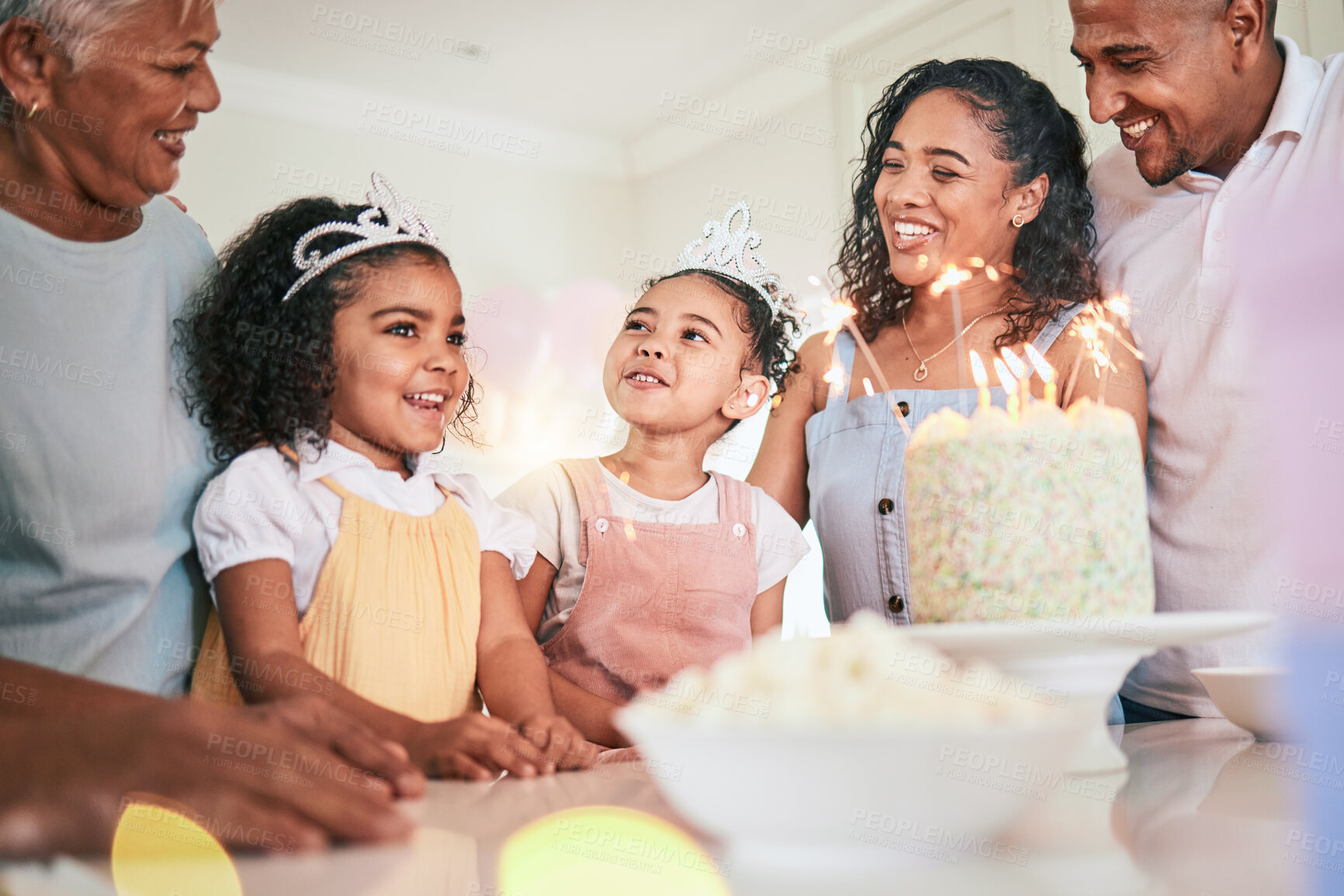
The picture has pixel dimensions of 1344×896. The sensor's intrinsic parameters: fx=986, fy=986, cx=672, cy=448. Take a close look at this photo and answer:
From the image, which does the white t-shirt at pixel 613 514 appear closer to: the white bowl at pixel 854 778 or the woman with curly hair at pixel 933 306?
the woman with curly hair at pixel 933 306

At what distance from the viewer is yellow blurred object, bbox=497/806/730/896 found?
0.35 metres

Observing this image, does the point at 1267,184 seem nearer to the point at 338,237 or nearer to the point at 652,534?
the point at 652,534

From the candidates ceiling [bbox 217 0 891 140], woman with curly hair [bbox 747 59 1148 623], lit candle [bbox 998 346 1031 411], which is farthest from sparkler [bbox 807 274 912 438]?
ceiling [bbox 217 0 891 140]

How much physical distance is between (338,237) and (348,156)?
950 millimetres

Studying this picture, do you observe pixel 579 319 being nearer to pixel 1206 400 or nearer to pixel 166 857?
pixel 1206 400

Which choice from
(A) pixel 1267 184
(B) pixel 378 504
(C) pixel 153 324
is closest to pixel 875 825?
(B) pixel 378 504

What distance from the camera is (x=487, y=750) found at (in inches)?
24.1

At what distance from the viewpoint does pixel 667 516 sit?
0.93m

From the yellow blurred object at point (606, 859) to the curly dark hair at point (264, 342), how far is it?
1.40ft

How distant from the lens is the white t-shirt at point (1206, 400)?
0.93 metres

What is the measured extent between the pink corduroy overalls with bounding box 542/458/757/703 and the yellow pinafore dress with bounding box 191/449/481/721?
0.36ft

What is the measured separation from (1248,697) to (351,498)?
666mm

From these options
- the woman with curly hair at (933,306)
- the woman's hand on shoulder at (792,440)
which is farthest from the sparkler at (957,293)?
the woman's hand on shoulder at (792,440)

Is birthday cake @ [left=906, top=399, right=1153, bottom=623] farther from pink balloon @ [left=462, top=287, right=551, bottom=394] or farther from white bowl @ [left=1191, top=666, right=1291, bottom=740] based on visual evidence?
pink balloon @ [left=462, top=287, right=551, bottom=394]
